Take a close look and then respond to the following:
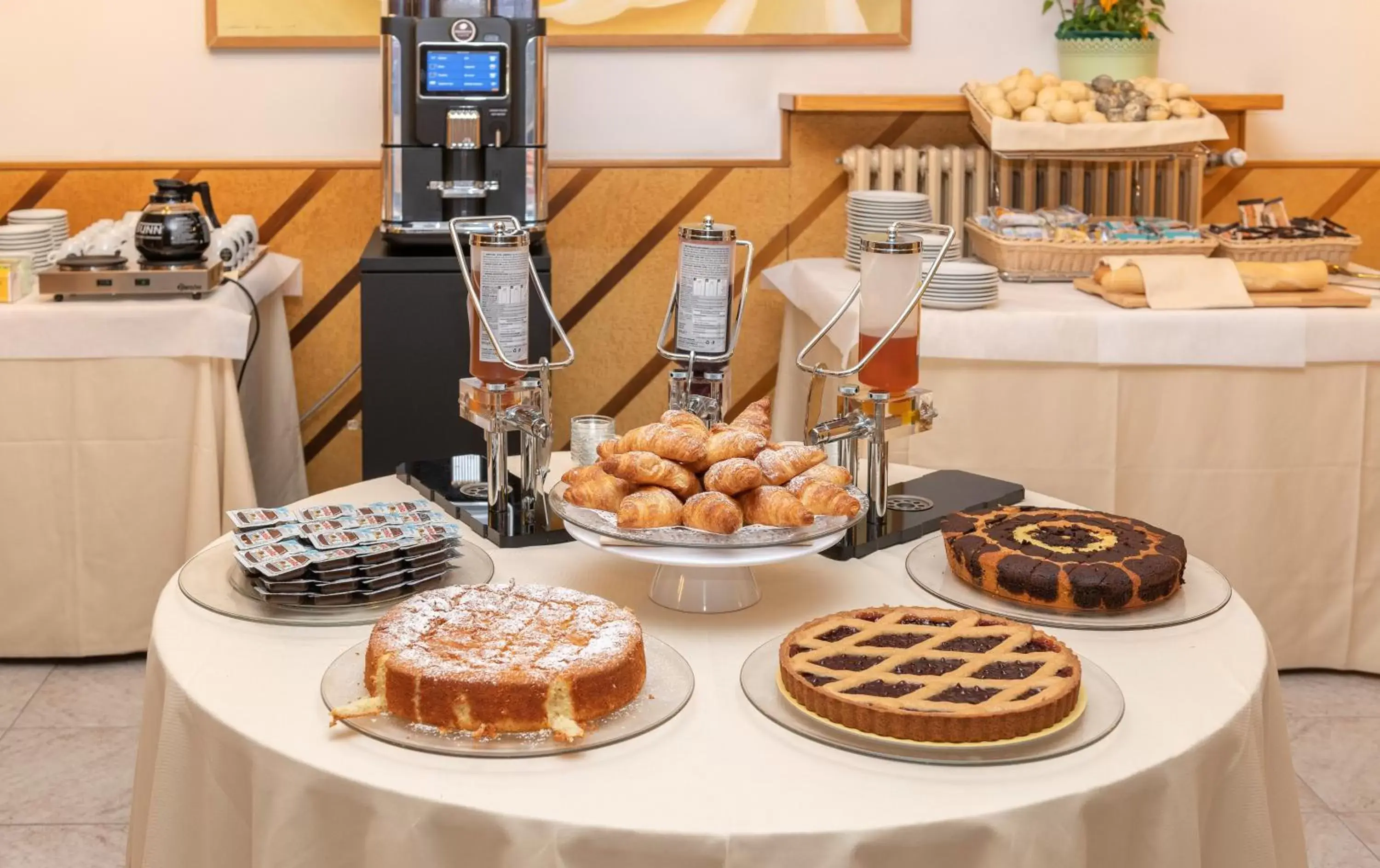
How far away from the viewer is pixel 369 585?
5.21 ft

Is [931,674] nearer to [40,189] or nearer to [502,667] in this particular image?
[502,667]

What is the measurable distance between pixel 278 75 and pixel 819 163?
147 cm

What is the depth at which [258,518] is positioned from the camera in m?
1.70

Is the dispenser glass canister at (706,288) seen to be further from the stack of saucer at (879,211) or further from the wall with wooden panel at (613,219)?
the wall with wooden panel at (613,219)

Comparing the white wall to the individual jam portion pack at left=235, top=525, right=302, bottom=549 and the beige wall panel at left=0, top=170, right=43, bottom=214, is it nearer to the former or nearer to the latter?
the beige wall panel at left=0, top=170, right=43, bottom=214

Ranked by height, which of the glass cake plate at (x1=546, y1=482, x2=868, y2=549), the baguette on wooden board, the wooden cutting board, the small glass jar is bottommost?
the glass cake plate at (x1=546, y1=482, x2=868, y2=549)

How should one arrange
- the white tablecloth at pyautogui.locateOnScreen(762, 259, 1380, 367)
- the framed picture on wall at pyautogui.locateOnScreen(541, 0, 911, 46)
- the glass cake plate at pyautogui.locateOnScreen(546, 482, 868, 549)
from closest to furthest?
the glass cake plate at pyautogui.locateOnScreen(546, 482, 868, 549) < the white tablecloth at pyautogui.locateOnScreen(762, 259, 1380, 367) < the framed picture on wall at pyautogui.locateOnScreen(541, 0, 911, 46)

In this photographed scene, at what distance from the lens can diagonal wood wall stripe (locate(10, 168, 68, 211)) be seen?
12.8 feet

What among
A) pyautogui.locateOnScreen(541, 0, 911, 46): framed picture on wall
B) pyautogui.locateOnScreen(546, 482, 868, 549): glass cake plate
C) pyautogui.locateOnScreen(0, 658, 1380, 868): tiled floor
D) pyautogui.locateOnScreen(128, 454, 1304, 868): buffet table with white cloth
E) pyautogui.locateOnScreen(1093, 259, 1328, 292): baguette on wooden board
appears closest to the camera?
pyautogui.locateOnScreen(128, 454, 1304, 868): buffet table with white cloth

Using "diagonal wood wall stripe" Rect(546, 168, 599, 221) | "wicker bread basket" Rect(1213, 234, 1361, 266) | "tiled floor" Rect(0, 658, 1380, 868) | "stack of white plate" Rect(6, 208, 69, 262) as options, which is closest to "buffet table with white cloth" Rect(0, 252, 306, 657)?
"tiled floor" Rect(0, 658, 1380, 868)

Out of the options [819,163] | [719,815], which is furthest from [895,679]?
[819,163]

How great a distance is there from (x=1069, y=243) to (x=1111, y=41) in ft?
2.25

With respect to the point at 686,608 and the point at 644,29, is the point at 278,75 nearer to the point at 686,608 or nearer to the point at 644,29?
the point at 644,29

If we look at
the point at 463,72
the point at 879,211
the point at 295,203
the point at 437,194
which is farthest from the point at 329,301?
the point at 879,211
